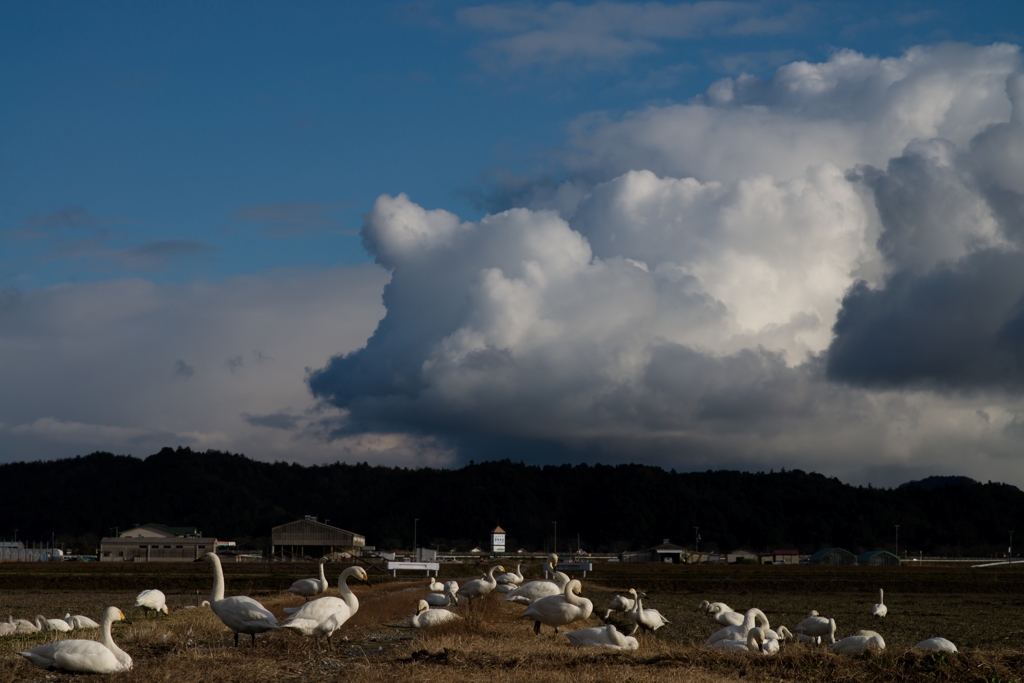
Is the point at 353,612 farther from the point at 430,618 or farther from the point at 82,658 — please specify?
the point at 82,658

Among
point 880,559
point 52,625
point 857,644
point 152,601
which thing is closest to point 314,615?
point 52,625

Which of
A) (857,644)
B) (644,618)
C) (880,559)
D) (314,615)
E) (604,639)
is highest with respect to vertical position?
(314,615)

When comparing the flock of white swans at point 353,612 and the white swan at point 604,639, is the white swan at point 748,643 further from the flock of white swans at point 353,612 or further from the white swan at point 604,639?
the white swan at point 604,639

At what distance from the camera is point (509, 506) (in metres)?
168

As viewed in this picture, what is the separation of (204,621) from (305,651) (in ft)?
25.2

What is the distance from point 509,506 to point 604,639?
154 m

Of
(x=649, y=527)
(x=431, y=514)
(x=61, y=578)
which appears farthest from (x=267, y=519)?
(x=61, y=578)

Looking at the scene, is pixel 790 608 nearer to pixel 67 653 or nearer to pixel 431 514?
pixel 67 653

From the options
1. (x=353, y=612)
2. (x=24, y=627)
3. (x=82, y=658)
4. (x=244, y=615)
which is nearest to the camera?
(x=82, y=658)

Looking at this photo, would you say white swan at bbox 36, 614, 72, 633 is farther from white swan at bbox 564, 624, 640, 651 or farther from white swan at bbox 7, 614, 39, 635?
white swan at bbox 564, 624, 640, 651

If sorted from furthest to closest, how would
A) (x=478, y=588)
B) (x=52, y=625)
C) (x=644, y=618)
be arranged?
(x=478, y=588) < (x=644, y=618) < (x=52, y=625)

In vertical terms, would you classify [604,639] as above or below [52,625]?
above

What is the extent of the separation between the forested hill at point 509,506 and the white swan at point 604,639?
447ft

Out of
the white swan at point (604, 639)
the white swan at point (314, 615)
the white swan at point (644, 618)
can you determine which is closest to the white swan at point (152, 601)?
the white swan at point (314, 615)
